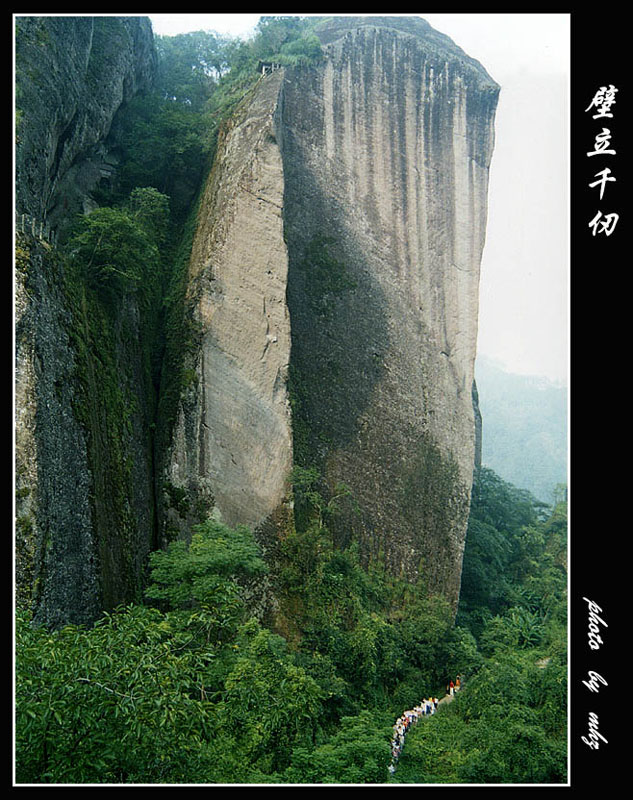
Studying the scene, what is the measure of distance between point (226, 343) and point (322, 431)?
10.5 ft

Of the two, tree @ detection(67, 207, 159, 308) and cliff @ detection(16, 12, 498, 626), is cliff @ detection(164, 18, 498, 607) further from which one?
tree @ detection(67, 207, 159, 308)

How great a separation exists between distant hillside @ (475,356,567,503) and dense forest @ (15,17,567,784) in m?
32.9

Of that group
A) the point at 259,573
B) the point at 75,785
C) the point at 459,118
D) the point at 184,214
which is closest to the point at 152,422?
the point at 259,573

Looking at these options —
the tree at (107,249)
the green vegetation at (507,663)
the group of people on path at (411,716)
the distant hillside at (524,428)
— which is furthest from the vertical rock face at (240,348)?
the distant hillside at (524,428)

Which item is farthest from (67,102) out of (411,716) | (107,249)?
(411,716)

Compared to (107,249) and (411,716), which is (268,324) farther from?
(411,716)

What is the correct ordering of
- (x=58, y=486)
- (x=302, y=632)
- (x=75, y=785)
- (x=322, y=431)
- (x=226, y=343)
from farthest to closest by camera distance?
(x=322, y=431)
(x=226, y=343)
(x=302, y=632)
(x=58, y=486)
(x=75, y=785)

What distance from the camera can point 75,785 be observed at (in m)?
5.25

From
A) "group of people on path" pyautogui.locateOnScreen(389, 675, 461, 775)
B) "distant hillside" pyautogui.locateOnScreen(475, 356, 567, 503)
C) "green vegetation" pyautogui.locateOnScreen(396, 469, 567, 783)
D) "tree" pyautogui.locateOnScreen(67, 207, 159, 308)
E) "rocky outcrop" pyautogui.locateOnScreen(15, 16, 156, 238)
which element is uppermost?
"rocky outcrop" pyautogui.locateOnScreen(15, 16, 156, 238)

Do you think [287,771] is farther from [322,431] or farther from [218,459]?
[322,431]

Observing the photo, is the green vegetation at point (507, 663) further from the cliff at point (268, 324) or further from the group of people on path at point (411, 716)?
the cliff at point (268, 324)

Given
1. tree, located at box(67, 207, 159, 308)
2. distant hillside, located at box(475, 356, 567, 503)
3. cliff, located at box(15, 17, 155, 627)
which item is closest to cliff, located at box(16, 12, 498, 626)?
cliff, located at box(15, 17, 155, 627)

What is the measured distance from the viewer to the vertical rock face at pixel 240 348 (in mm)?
12508

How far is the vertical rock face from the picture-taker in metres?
12.5
